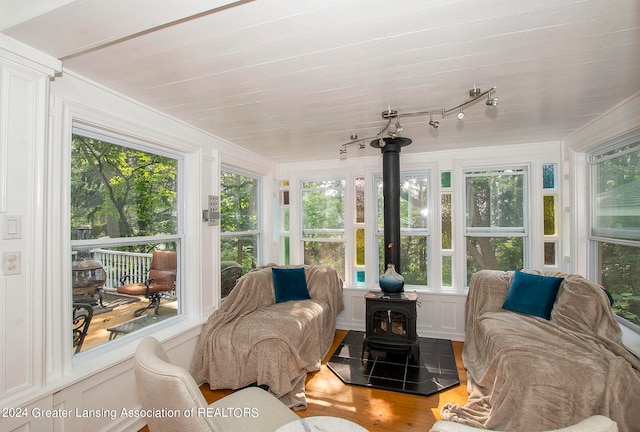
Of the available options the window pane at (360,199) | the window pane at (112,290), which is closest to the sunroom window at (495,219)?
the window pane at (360,199)

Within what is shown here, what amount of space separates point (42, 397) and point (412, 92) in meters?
2.74

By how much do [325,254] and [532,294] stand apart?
2.46 meters

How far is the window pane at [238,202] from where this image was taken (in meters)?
3.52

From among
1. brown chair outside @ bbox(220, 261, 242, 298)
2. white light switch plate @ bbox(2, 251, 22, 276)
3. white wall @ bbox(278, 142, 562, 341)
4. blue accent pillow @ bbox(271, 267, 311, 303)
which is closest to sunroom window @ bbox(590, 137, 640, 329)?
white wall @ bbox(278, 142, 562, 341)

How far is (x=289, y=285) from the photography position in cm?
356

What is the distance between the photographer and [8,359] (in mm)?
1427

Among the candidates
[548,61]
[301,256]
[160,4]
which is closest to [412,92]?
[548,61]

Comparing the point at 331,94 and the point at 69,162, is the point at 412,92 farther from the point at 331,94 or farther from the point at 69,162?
the point at 69,162

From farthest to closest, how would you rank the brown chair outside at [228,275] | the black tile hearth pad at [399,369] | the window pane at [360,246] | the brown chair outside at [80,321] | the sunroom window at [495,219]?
the window pane at [360,246] < the sunroom window at [495,219] < the brown chair outside at [228,275] < the black tile hearth pad at [399,369] < the brown chair outside at [80,321]

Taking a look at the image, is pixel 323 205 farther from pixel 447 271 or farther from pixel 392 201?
pixel 447 271

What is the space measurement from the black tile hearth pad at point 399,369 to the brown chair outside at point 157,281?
5.68 ft

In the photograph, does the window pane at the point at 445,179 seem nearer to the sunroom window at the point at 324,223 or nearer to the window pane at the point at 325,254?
the sunroom window at the point at 324,223

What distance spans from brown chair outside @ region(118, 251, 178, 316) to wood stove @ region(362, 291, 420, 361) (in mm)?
1947

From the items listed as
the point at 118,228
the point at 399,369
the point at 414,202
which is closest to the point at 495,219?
the point at 414,202
